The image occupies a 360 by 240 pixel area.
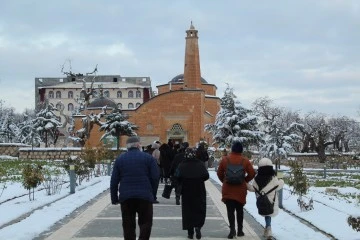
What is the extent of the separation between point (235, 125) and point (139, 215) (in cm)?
3622

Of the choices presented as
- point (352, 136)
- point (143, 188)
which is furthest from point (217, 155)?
point (352, 136)

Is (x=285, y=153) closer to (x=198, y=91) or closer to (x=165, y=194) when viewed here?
(x=198, y=91)

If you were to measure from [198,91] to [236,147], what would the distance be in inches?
2186

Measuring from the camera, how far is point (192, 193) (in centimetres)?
1016

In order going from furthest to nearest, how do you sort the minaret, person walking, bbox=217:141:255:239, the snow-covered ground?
the minaret → the snow-covered ground → person walking, bbox=217:141:255:239

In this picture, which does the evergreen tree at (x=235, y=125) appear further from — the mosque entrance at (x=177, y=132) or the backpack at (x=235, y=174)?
the backpack at (x=235, y=174)

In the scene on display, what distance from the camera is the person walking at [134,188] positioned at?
815 cm

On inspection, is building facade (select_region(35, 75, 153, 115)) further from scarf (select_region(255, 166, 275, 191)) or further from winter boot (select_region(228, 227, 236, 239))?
winter boot (select_region(228, 227, 236, 239))

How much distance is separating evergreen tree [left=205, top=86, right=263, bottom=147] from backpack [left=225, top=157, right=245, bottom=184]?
3344 cm

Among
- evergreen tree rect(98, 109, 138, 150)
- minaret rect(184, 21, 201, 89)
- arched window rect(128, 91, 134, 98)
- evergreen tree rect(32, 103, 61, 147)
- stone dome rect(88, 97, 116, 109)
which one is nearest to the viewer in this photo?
evergreen tree rect(98, 109, 138, 150)

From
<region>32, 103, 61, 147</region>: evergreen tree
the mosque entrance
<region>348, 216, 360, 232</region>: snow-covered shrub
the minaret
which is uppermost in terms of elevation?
the minaret

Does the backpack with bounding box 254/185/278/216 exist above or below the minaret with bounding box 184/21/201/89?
below

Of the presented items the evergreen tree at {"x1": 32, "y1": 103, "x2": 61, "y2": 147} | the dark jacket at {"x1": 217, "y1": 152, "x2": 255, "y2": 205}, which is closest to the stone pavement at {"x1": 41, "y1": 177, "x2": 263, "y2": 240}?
the dark jacket at {"x1": 217, "y1": 152, "x2": 255, "y2": 205}

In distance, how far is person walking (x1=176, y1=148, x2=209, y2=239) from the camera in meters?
9.91
